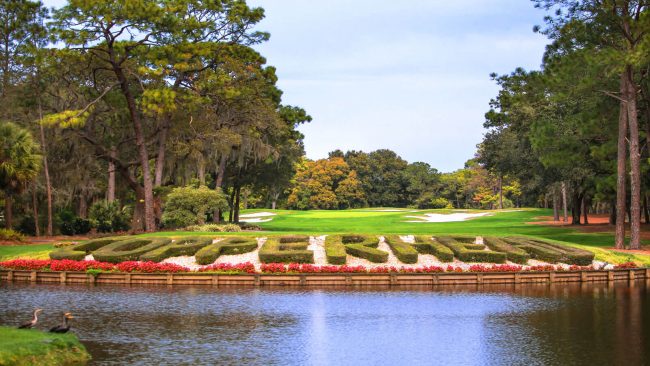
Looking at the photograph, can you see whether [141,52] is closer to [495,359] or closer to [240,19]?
[240,19]

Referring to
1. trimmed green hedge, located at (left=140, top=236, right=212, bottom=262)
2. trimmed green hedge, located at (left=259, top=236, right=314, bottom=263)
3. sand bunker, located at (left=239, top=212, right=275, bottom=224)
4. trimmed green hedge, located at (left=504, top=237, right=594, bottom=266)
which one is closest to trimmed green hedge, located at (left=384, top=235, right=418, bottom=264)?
trimmed green hedge, located at (left=259, top=236, right=314, bottom=263)

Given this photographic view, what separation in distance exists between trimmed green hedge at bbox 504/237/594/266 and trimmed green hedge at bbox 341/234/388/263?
7.18 meters

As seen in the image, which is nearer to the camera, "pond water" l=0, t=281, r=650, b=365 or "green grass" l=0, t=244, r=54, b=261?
"pond water" l=0, t=281, r=650, b=365

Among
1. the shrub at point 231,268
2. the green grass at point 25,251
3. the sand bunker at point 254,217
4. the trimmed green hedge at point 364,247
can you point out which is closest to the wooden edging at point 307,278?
the shrub at point 231,268

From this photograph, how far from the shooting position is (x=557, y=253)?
3219 centimetres

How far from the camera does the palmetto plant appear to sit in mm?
37906

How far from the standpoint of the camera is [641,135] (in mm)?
45469

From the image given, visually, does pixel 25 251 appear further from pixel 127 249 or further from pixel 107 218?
pixel 107 218

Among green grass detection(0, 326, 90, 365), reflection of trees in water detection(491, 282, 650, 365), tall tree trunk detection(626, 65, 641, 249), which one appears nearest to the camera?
green grass detection(0, 326, 90, 365)

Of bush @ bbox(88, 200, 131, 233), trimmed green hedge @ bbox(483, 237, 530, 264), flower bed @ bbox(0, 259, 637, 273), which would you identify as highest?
bush @ bbox(88, 200, 131, 233)

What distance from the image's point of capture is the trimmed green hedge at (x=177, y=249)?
101ft

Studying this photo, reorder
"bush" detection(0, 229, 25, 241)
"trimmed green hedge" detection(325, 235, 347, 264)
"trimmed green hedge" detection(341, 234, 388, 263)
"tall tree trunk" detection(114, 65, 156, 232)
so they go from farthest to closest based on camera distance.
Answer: "tall tree trunk" detection(114, 65, 156, 232) → "bush" detection(0, 229, 25, 241) → "trimmed green hedge" detection(341, 234, 388, 263) → "trimmed green hedge" detection(325, 235, 347, 264)

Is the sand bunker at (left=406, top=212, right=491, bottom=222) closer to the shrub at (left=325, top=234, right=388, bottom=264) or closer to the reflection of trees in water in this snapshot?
the shrub at (left=325, top=234, right=388, bottom=264)

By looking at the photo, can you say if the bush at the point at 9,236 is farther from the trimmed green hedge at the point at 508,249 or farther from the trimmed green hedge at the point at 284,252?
the trimmed green hedge at the point at 508,249
